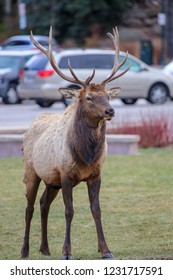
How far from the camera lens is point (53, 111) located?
30.8 m

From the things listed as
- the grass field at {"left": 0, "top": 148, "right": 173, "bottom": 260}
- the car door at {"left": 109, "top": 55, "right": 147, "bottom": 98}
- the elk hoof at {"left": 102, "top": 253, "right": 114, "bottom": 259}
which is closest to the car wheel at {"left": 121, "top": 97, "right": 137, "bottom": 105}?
the car door at {"left": 109, "top": 55, "right": 147, "bottom": 98}

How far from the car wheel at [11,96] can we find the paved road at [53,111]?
0.30m

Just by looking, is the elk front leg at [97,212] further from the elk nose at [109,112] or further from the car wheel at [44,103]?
the car wheel at [44,103]

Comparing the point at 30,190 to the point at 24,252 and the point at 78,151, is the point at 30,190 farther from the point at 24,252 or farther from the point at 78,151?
the point at 78,151

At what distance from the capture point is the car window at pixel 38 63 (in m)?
33.2

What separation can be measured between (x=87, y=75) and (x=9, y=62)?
433 centimetres

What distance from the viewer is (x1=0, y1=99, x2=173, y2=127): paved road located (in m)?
26.3

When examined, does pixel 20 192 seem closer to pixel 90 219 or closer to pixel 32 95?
pixel 90 219

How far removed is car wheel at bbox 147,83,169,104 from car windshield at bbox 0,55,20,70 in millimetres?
4641

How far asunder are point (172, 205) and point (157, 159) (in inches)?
193

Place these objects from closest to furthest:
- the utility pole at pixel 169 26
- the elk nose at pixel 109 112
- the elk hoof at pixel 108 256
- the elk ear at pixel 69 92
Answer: the elk nose at pixel 109 112, the elk hoof at pixel 108 256, the elk ear at pixel 69 92, the utility pole at pixel 169 26

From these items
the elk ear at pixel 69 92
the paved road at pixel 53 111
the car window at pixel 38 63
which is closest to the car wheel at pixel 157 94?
the paved road at pixel 53 111
